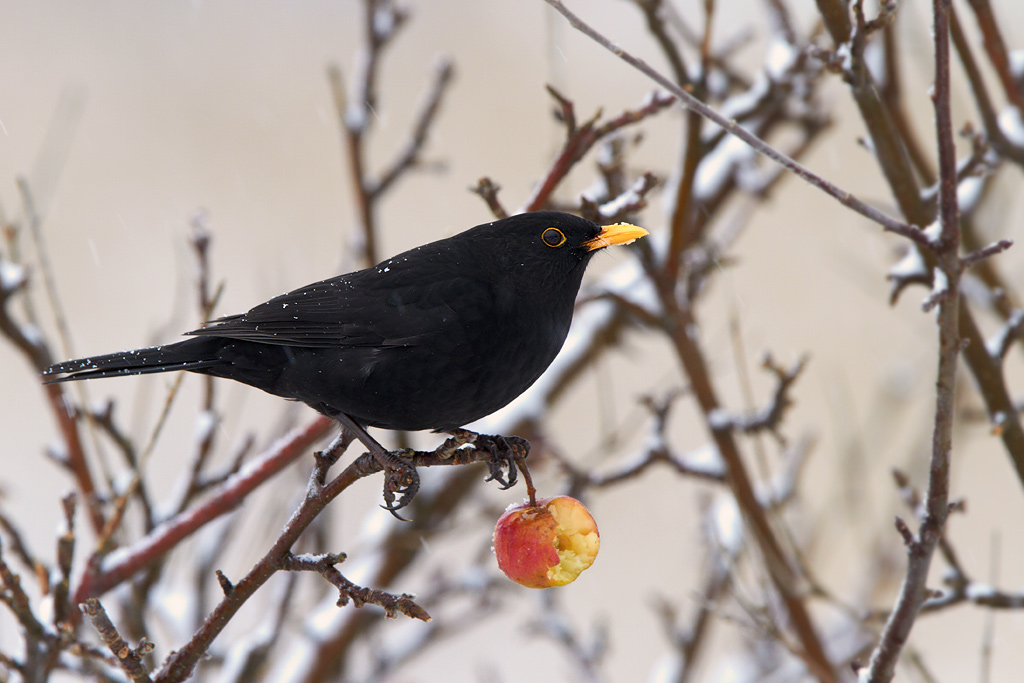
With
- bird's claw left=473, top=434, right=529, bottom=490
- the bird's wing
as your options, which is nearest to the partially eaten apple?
bird's claw left=473, top=434, right=529, bottom=490

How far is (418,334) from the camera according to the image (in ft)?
5.71

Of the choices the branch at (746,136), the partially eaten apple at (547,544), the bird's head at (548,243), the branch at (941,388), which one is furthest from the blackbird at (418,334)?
the branch at (941,388)

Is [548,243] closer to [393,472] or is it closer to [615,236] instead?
[615,236]

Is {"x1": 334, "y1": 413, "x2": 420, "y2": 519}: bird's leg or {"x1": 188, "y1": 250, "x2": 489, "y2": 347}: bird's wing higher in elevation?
{"x1": 188, "y1": 250, "x2": 489, "y2": 347}: bird's wing

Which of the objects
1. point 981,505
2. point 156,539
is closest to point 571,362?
point 156,539

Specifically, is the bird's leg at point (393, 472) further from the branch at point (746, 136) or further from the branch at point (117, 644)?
the branch at point (746, 136)

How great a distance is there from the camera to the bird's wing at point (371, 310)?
1775 millimetres

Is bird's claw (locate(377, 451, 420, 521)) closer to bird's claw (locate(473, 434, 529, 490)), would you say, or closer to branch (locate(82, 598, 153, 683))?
bird's claw (locate(473, 434, 529, 490))

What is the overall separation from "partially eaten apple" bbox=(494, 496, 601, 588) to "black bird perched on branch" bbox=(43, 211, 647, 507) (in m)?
0.28

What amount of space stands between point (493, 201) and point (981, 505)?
4.99 metres

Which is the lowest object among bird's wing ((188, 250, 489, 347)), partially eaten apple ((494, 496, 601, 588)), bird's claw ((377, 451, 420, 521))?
partially eaten apple ((494, 496, 601, 588))

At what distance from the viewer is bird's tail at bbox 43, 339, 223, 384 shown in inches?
64.9

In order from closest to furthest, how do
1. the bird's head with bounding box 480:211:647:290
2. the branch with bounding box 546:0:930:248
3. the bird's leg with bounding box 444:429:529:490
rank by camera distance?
the branch with bounding box 546:0:930:248 → the bird's leg with bounding box 444:429:529:490 → the bird's head with bounding box 480:211:647:290

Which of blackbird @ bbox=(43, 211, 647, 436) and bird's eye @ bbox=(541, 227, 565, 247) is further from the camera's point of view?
bird's eye @ bbox=(541, 227, 565, 247)
